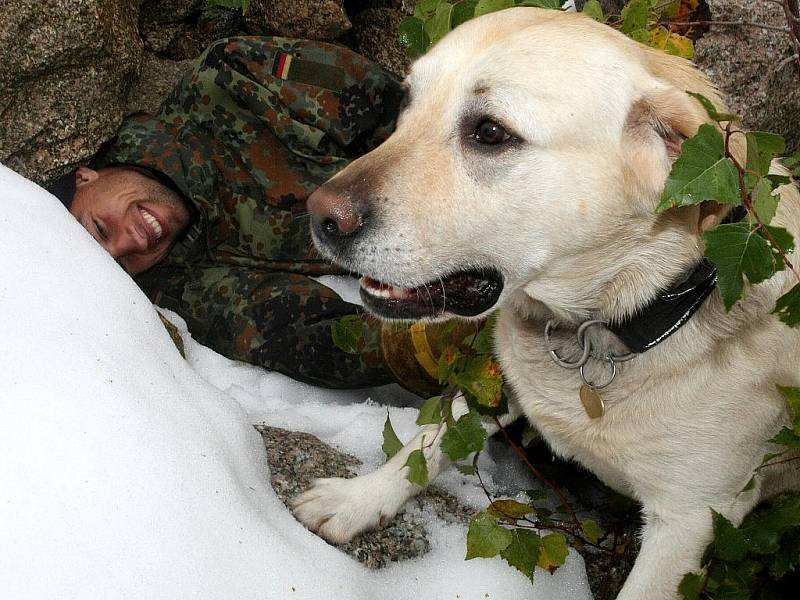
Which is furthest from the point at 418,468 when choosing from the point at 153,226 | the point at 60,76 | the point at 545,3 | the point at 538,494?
the point at 60,76

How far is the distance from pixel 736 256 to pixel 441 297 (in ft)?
2.56

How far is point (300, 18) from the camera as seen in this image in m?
4.64

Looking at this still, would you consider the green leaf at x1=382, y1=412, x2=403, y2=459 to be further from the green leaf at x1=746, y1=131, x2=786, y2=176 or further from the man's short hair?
the man's short hair

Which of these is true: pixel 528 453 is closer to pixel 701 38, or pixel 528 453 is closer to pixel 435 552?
pixel 435 552

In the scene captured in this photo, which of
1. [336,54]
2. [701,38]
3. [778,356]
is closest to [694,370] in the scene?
[778,356]

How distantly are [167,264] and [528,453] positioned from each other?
236cm

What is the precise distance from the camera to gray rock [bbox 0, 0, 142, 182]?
3527 millimetres

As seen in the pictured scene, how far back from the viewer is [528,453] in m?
3.19

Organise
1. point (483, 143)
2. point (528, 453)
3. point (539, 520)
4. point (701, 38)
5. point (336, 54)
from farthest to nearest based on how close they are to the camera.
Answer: point (336, 54), point (701, 38), point (528, 453), point (539, 520), point (483, 143)

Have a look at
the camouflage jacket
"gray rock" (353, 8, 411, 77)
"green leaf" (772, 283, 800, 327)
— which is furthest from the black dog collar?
"gray rock" (353, 8, 411, 77)

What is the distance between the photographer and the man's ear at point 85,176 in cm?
433

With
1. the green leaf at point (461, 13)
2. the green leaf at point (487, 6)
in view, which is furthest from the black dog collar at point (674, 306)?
the green leaf at point (461, 13)

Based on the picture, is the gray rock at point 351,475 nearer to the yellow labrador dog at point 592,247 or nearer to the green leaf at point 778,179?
the yellow labrador dog at point 592,247

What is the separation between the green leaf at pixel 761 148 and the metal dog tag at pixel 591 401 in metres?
0.77
